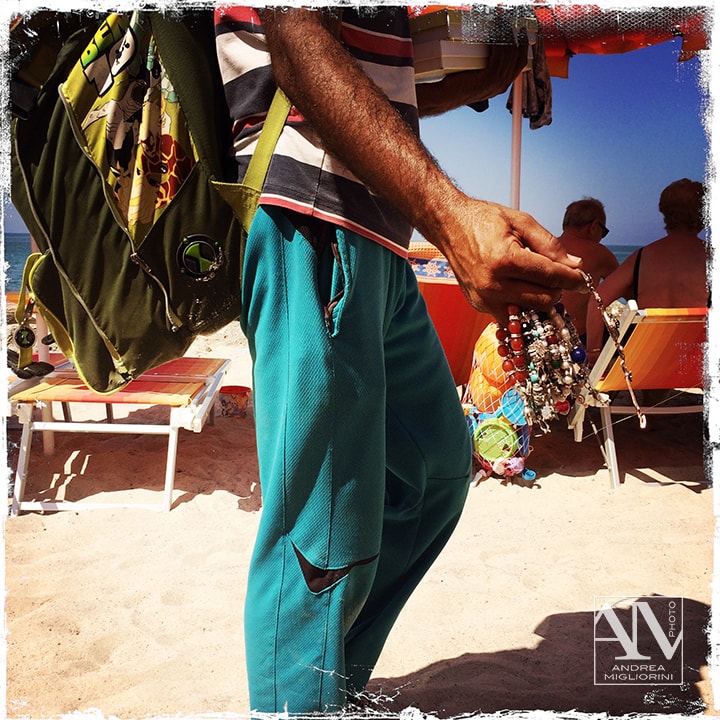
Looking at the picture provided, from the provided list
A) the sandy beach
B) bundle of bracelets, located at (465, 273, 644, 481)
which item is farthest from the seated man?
bundle of bracelets, located at (465, 273, 644, 481)

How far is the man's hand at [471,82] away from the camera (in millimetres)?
1609

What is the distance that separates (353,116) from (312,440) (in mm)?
518

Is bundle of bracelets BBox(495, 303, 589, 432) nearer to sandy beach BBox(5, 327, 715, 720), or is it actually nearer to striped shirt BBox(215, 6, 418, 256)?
striped shirt BBox(215, 6, 418, 256)

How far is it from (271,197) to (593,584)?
244 centimetres

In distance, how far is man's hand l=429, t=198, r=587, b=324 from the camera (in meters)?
0.98

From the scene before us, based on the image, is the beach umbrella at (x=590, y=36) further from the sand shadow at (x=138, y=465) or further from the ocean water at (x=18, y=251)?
the ocean water at (x=18, y=251)

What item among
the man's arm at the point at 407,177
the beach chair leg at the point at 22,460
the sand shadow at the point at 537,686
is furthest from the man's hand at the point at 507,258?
the beach chair leg at the point at 22,460

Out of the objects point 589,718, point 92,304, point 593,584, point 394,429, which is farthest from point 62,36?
point 593,584

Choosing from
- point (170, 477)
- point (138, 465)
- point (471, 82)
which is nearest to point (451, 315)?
point (170, 477)

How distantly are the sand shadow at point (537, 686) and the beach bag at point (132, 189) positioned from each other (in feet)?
4.33

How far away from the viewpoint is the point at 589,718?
1.79 meters

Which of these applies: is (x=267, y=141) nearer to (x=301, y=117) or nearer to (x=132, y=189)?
(x=301, y=117)

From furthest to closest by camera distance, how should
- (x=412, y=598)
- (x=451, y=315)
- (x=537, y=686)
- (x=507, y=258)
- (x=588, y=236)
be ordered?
(x=588, y=236), (x=451, y=315), (x=412, y=598), (x=537, y=686), (x=507, y=258)

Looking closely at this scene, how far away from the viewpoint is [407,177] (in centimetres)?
104
